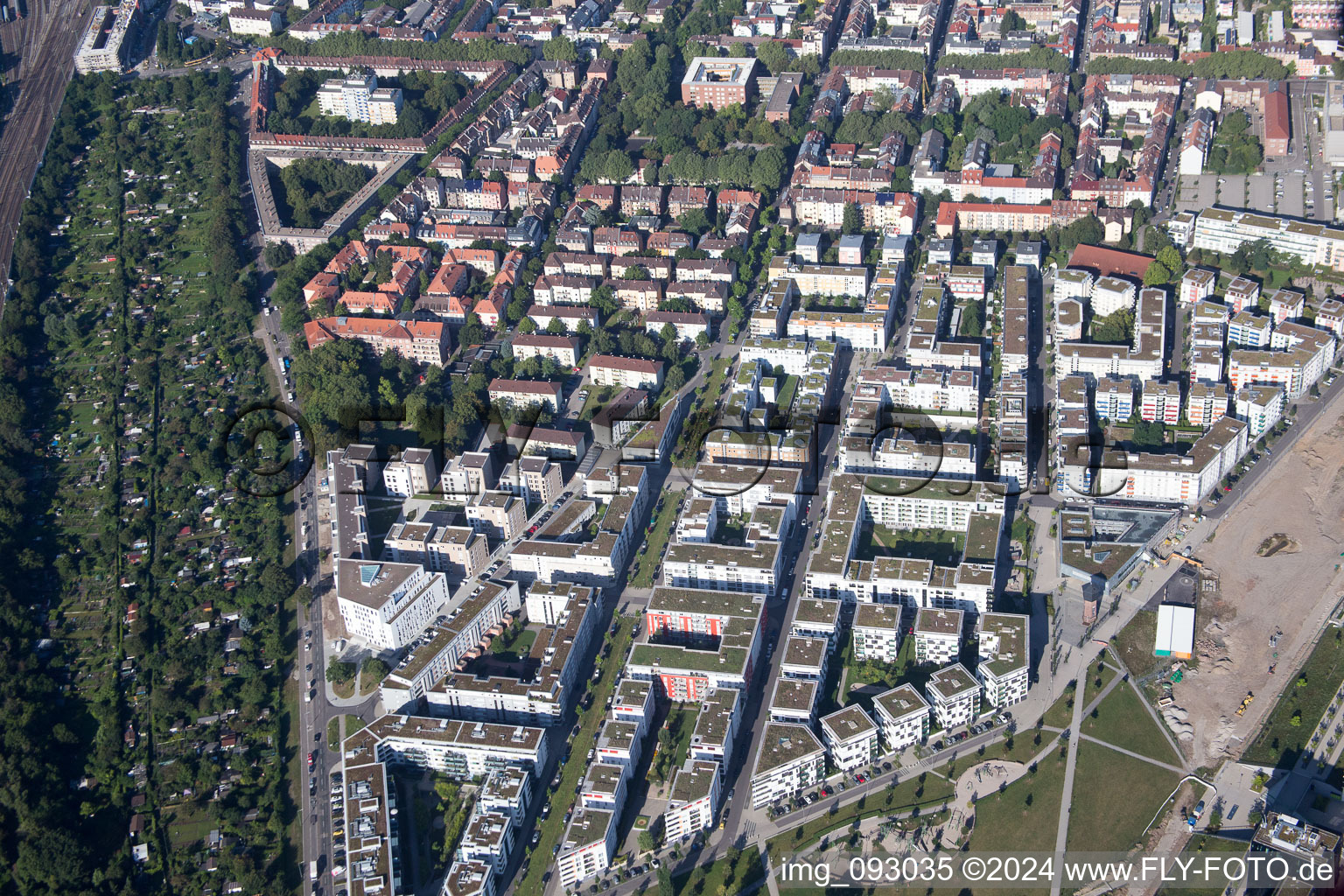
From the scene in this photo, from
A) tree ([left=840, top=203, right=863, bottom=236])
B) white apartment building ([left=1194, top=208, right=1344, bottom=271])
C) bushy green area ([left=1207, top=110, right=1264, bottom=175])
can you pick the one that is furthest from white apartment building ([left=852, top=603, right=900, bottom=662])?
bushy green area ([left=1207, top=110, right=1264, bottom=175])

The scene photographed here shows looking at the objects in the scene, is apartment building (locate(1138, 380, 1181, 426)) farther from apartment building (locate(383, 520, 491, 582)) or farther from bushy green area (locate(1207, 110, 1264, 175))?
apartment building (locate(383, 520, 491, 582))

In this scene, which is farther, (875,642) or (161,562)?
(161,562)

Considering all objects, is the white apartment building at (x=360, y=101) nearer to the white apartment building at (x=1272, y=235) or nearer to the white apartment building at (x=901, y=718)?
Result: the white apartment building at (x=1272, y=235)

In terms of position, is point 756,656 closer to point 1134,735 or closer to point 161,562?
point 1134,735

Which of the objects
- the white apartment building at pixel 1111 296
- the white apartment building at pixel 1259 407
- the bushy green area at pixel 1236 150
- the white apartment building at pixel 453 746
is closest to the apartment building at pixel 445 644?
the white apartment building at pixel 453 746

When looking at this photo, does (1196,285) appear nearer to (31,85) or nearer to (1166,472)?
(1166,472)

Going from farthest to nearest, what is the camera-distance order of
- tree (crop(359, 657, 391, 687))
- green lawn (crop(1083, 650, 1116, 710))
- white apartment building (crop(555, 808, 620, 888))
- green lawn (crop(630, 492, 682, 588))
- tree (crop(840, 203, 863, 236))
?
tree (crop(840, 203, 863, 236)), green lawn (crop(630, 492, 682, 588)), tree (crop(359, 657, 391, 687)), green lawn (crop(1083, 650, 1116, 710)), white apartment building (crop(555, 808, 620, 888))

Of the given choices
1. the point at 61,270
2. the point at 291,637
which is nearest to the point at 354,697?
the point at 291,637
